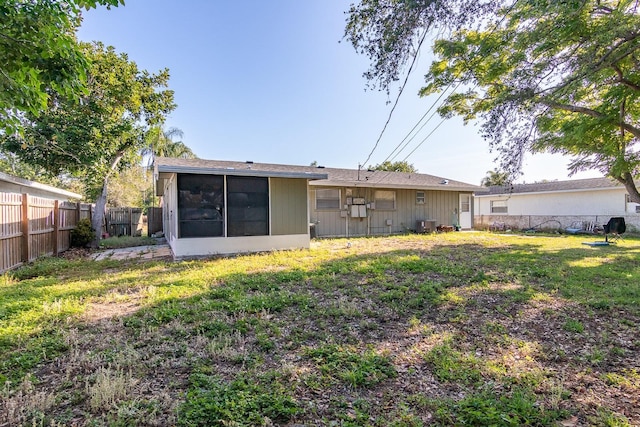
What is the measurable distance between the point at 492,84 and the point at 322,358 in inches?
382

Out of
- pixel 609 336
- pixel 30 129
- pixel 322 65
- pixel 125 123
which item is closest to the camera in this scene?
pixel 609 336

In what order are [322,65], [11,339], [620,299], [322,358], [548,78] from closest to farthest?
[322,358] < [11,339] < [620,299] < [548,78] < [322,65]

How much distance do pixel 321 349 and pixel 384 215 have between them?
11.3 metres

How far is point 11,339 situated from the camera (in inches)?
122

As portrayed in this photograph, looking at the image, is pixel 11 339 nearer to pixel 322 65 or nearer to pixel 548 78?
pixel 548 78

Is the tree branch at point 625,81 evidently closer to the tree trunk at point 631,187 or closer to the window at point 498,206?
the tree trunk at point 631,187

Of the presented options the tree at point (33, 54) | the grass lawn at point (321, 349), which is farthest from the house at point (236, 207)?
the tree at point (33, 54)

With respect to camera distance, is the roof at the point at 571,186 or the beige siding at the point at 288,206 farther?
the roof at the point at 571,186

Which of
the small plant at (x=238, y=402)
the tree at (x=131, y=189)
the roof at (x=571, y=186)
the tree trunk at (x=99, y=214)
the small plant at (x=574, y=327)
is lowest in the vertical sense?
the small plant at (x=574, y=327)

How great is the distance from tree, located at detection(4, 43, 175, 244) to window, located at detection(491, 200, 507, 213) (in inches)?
778

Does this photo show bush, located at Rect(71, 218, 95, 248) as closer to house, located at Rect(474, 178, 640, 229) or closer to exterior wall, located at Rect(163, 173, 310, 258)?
exterior wall, located at Rect(163, 173, 310, 258)

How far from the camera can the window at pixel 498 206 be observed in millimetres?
19516

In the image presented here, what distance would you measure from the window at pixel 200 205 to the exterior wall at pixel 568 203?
12238 mm

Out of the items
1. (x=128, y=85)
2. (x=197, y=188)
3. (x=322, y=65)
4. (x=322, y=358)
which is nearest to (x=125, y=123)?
(x=128, y=85)
